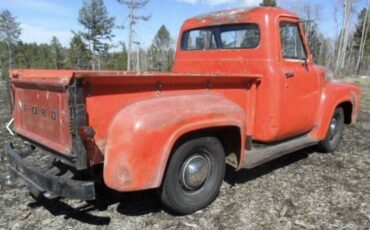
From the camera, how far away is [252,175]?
512 cm

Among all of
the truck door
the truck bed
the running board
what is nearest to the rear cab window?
the truck door

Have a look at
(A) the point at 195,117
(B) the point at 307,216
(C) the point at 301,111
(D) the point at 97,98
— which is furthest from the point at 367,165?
(D) the point at 97,98

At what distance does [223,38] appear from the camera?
5379 mm

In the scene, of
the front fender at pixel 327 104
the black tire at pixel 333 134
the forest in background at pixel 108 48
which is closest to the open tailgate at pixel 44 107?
the front fender at pixel 327 104

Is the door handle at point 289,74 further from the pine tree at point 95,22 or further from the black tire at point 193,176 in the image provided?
the pine tree at point 95,22

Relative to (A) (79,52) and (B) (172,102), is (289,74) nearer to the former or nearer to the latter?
(B) (172,102)

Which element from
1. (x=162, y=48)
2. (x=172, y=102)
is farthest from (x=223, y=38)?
(x=162, y=48)

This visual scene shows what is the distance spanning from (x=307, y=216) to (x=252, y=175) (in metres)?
1.24

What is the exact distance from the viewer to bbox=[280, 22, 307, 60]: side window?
506 centimetres

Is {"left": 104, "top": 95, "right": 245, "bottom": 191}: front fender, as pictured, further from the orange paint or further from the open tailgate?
the open tailgate

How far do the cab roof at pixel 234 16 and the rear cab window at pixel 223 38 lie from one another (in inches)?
2.7

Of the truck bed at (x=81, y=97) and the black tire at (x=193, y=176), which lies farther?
the black tire at (x=193, y=176)

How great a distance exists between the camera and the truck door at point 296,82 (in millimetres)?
4949

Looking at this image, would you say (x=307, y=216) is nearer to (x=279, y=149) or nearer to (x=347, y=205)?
(x=347, y=205)
